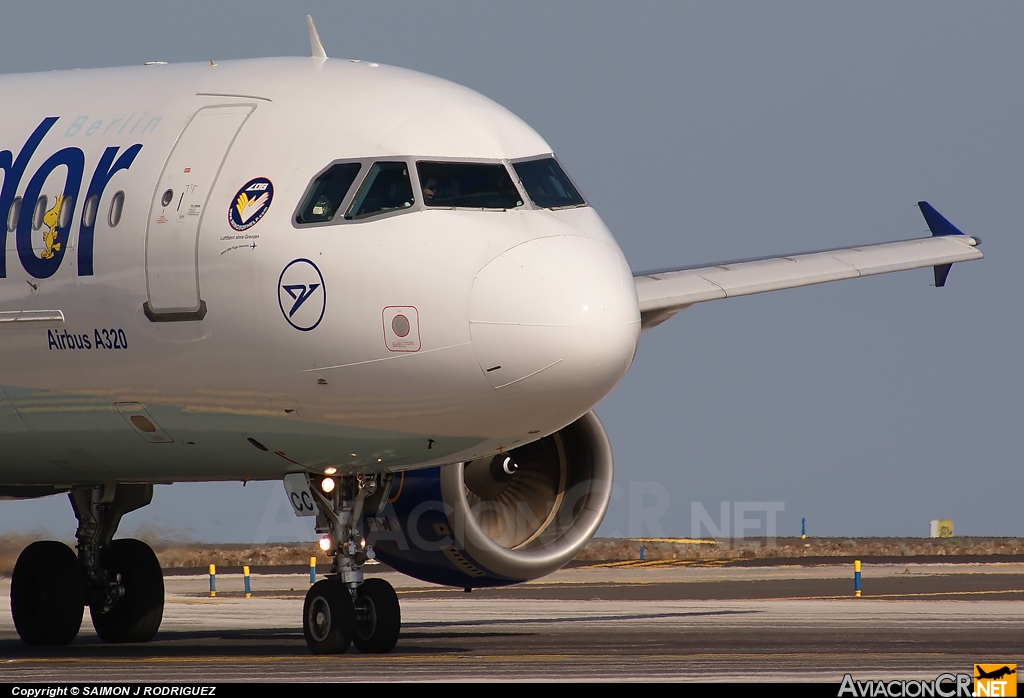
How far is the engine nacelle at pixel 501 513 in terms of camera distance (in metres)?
18.2

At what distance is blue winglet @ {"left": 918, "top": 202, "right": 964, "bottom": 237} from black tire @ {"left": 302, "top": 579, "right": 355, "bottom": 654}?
10819 millimetres

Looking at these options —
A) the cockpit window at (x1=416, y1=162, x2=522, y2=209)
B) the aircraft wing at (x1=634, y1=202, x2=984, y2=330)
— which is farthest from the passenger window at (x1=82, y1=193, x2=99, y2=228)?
the aircraft wing at (x1=634, y1=202, x2=984, y2=330)

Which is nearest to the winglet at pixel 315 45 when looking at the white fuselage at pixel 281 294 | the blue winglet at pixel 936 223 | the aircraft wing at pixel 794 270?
the white fuselage at pixel 281 294

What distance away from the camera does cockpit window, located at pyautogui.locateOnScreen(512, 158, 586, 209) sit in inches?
616

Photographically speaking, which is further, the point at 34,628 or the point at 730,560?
the point at 730,560

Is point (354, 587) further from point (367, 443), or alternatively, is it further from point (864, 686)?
point (864, 686)

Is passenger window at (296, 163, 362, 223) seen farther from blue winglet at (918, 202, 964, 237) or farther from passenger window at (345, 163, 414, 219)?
blue winglet at (918, 202, 964, 237)

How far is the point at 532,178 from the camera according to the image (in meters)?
15.8

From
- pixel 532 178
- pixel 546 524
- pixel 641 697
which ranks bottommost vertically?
pixel 641 697

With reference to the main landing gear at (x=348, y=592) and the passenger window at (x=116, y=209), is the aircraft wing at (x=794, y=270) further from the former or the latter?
the passenger window at (x=116, y=209)

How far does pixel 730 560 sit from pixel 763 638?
118 ft

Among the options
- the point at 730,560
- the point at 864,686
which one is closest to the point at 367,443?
the point at 864,686

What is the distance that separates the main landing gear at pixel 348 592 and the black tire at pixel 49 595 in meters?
4.59

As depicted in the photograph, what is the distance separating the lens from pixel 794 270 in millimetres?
21469
